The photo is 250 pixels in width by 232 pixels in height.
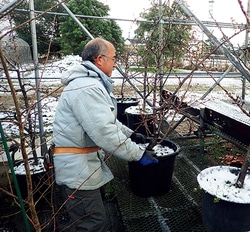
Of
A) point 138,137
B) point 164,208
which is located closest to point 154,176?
point 164,208

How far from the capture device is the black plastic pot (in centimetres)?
161

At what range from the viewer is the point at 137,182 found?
2514mm

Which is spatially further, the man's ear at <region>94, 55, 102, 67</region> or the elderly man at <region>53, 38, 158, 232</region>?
the man's ear at <region>94, 55, 102, 67</region>

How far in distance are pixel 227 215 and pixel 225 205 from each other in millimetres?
83

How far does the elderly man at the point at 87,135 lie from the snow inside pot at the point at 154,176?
66cm

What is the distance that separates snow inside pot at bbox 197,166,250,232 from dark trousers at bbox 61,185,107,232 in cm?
80

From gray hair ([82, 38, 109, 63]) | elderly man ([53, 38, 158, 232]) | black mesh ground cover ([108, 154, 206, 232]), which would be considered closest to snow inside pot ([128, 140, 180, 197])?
black mesh ground cover ([108, 154, 206, 232])

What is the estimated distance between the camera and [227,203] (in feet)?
5.26

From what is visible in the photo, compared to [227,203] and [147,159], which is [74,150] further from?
[227,203]

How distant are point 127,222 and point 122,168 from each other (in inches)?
43.3

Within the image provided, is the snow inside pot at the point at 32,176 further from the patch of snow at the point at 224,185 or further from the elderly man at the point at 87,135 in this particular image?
the patch of snow at the point at 224,185

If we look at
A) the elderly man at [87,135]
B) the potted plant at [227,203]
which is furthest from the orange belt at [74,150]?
the potted plant at [227,203]

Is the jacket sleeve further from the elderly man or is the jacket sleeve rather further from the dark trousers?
the dark trousers

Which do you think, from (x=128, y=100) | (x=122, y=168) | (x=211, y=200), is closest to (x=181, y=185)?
(x=122, y=168)
